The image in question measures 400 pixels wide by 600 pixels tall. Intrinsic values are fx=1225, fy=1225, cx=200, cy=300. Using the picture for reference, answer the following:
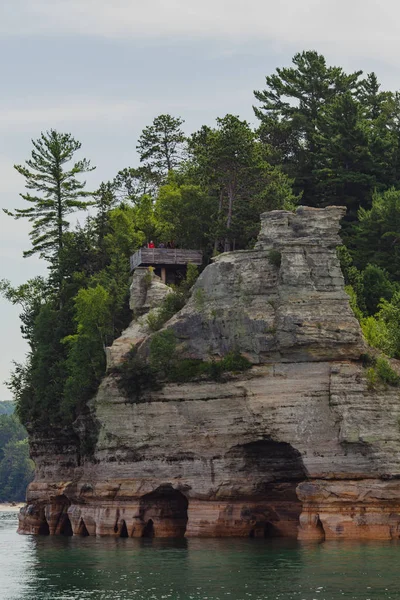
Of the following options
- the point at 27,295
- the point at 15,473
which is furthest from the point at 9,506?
the point at 27,295

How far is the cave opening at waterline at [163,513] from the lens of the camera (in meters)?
64.2

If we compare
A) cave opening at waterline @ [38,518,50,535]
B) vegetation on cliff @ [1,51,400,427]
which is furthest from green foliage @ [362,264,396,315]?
cave opening at waterline @ [38,518,50,535]

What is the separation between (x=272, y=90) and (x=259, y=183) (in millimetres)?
20717

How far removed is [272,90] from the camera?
9356 centimetres

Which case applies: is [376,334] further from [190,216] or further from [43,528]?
[43,528]

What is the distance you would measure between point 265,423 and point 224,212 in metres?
19.8

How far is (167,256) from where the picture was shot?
73.2m

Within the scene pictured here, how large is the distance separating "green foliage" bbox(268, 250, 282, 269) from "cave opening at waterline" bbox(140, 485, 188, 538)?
12.9m

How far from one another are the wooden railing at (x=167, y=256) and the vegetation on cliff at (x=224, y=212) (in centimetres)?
138

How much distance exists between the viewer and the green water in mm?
44188

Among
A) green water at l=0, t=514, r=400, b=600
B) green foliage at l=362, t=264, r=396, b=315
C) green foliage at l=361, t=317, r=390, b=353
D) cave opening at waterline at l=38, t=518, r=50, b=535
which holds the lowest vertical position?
green water at l=0, t=514, r=400, b=600

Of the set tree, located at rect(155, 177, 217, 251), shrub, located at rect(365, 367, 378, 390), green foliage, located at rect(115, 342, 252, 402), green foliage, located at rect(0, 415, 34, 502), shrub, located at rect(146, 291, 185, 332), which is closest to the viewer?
shrub, located at rect(365, 367, 378, 390)

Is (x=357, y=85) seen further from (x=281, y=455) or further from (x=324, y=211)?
(x=281, y=455)

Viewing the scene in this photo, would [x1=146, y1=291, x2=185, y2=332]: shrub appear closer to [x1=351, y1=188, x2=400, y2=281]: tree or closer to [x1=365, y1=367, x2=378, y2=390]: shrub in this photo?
[x1=365, y1=367, x2=378, y2=390]: shrub
